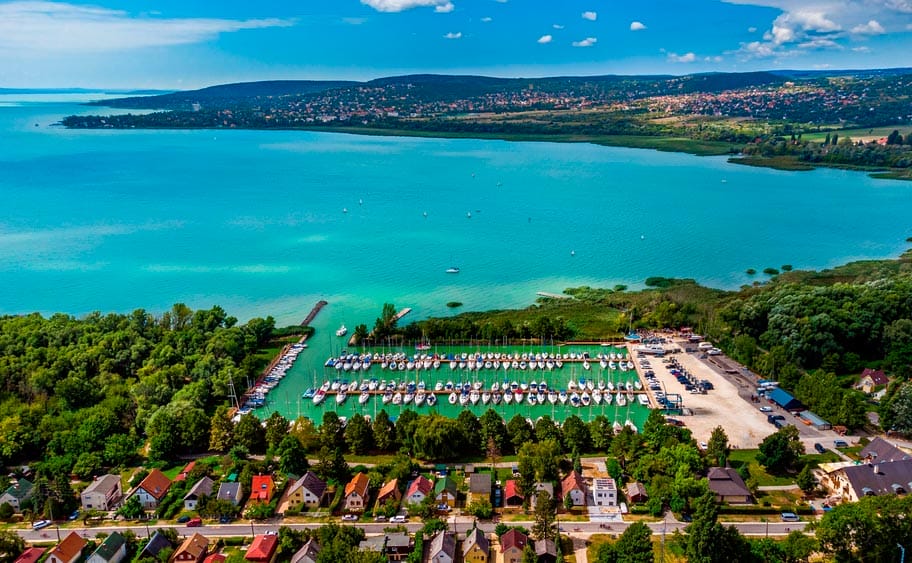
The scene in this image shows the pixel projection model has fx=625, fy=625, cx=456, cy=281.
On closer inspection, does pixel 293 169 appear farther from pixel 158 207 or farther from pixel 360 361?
pixel 360 361

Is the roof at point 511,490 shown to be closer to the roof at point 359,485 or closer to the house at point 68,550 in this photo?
the roof at point 359,485

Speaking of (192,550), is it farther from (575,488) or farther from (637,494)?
(637,494)

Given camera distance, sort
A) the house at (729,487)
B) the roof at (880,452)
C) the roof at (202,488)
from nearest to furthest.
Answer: the house at (729,487), the roof at (202,488), the roof at (880,452)

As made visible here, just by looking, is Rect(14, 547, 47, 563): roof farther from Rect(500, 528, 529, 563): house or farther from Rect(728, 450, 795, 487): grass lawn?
Rect(728, 450, 795, 487): grass lawn

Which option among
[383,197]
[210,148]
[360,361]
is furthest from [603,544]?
[210,148]

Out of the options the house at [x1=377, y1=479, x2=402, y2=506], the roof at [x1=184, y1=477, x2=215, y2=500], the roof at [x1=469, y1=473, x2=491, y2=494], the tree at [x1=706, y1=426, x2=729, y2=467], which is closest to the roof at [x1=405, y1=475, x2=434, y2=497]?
the house at [x1=377, y1=479, x2=402, y2=506]

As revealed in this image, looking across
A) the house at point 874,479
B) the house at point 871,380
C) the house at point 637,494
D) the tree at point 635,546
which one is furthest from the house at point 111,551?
the house at point 871,380

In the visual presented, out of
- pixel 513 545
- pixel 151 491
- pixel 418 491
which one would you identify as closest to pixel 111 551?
pixel 151 491
